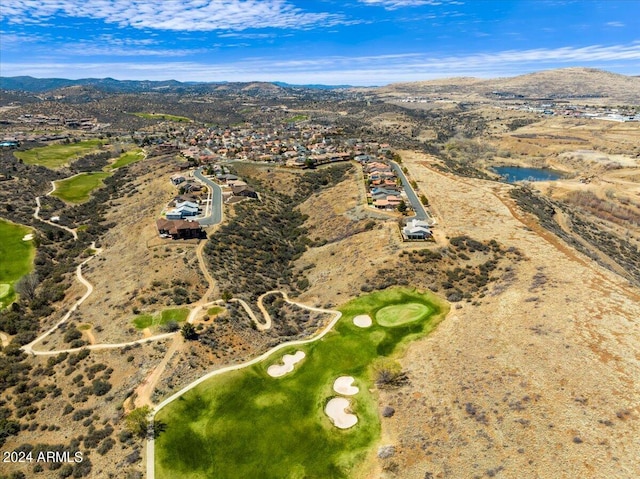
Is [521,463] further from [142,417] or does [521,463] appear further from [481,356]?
[142,417]

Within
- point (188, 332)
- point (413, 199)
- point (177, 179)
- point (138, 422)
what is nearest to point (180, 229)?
point (188, 332)

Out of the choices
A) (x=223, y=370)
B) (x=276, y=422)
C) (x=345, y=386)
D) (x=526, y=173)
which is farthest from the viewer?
(x=526, y=173)

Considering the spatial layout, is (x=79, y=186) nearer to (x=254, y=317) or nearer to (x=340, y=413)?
(x=254, y=317)

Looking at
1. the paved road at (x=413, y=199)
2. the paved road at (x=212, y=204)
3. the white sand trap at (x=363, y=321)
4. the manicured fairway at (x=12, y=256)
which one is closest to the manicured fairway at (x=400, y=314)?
the white sand trap at (x=363, y=321)

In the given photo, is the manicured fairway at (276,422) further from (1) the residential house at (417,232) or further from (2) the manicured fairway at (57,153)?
(2) the manicured fairway at (57,153)

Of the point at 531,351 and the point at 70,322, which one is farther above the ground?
the point at 531,351

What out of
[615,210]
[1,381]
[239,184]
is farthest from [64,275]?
[615,210]
